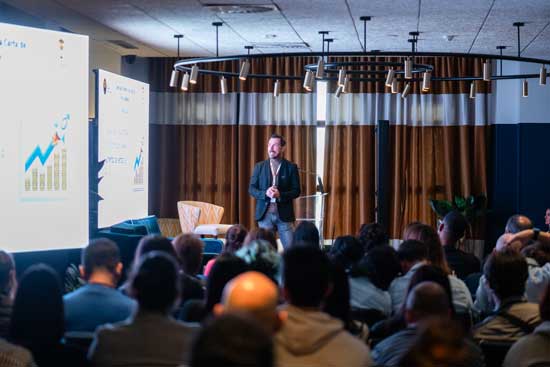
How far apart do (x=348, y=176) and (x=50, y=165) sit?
688 centimetres

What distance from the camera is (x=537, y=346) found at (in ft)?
11.2

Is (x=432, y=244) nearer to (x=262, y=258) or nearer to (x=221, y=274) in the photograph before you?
(x=262, y=258)

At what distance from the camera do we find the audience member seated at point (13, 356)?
311 cm

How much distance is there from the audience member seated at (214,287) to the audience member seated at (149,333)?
0.63 meters

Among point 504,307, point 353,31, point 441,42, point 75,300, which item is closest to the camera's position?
point 75,300

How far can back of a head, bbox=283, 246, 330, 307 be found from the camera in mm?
2873

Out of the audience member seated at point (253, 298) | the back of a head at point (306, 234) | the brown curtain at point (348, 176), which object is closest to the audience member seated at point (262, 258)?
the back of a head at point (306, 234)

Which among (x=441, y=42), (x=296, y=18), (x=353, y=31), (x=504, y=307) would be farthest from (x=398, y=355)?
(x=441, y=42)

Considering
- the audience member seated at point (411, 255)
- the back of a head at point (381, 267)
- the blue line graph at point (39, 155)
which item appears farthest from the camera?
the blue line graph at point (39, 155)

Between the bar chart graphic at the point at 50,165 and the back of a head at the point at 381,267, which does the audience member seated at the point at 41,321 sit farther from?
the bar chart graphic at the point at 50,165

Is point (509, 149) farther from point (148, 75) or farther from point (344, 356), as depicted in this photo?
point (344, 356)

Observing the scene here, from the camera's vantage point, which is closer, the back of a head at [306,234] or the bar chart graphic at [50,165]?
the back of a head at [306,234]

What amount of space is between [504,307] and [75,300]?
6.55 feet

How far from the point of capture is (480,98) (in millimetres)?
12859
